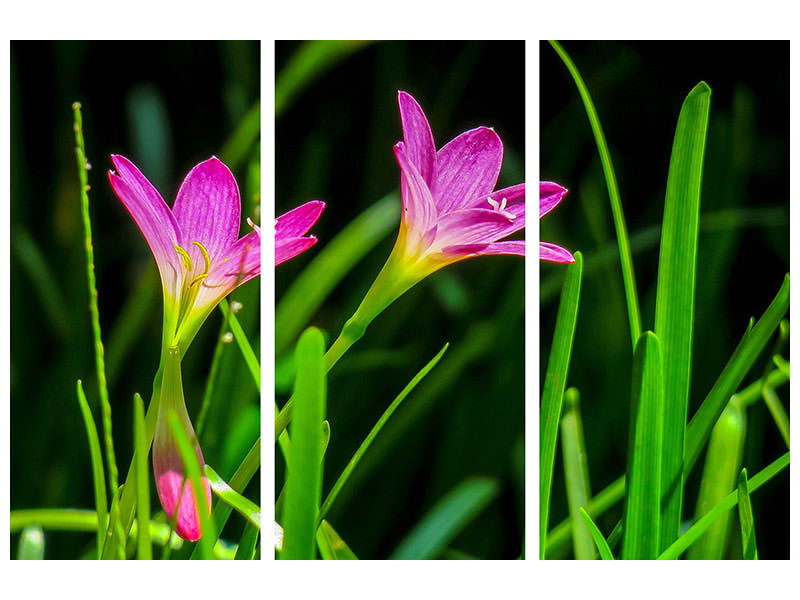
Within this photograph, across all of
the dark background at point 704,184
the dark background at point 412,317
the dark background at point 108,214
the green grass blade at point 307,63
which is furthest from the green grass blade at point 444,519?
the green grass blade at point 307,63

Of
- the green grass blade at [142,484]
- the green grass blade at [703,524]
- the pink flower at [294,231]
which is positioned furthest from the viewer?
the pink flower at [294,231]

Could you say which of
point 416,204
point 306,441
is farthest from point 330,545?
point 416,204

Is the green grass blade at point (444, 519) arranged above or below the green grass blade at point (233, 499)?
below

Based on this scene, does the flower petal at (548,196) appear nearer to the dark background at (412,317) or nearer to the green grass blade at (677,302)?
the dark background at (412,317)

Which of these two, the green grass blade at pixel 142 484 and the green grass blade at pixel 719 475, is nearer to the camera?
the green grass blade at pixel 142 484

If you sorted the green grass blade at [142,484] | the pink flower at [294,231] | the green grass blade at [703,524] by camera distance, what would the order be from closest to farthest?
1. the green grass blade at [142,484]
2. the green grass blade at [703,524]
3. the pink flower at [294,231]

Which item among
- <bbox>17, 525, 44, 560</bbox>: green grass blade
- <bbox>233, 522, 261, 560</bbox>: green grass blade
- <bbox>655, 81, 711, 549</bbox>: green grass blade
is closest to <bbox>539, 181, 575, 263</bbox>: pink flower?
<bbox>655, 81, 711, 549</bbox>: green grass blade

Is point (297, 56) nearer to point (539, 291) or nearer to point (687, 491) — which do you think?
point (539, 291)
